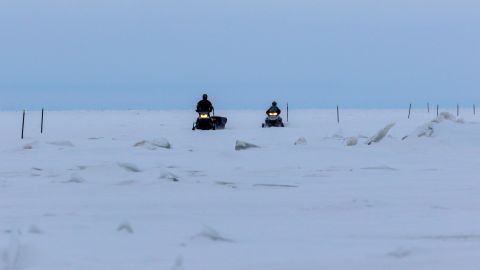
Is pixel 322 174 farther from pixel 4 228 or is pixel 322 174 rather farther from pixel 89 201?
pixel 4 228

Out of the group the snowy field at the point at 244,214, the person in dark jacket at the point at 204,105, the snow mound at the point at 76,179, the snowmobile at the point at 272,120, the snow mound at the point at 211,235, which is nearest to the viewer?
Answer: the snowy field at the point at 244,214

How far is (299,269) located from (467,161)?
7.14 metres

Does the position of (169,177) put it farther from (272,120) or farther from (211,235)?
(272,120)

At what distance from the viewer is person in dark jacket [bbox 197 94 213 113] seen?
22172 mm

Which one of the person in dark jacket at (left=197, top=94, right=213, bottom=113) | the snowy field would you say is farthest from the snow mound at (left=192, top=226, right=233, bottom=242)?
the person in dark jacket at (left=197, top=94, right=213, bottom=113)

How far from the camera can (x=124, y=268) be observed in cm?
308

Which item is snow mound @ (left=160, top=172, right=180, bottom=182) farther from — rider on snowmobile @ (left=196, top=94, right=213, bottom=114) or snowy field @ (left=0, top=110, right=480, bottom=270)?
rider on snowmobile @ (left=196, top=94, right=213, bottom=114)

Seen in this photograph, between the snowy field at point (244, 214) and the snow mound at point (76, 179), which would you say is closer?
the snowy field at point (244, 214)

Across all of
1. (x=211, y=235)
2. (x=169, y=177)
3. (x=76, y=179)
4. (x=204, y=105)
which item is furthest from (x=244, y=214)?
(x=204, y=105)

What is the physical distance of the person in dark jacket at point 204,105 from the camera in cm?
2217

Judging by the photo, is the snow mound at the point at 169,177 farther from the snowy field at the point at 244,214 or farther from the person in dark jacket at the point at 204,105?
the person in dark jacket at the point at 204,105

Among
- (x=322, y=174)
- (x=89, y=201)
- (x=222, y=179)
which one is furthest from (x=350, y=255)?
(x=322, y=174)

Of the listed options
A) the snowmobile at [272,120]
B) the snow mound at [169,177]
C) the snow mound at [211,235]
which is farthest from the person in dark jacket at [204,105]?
the snow mound at [211,235]

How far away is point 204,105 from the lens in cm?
2225
